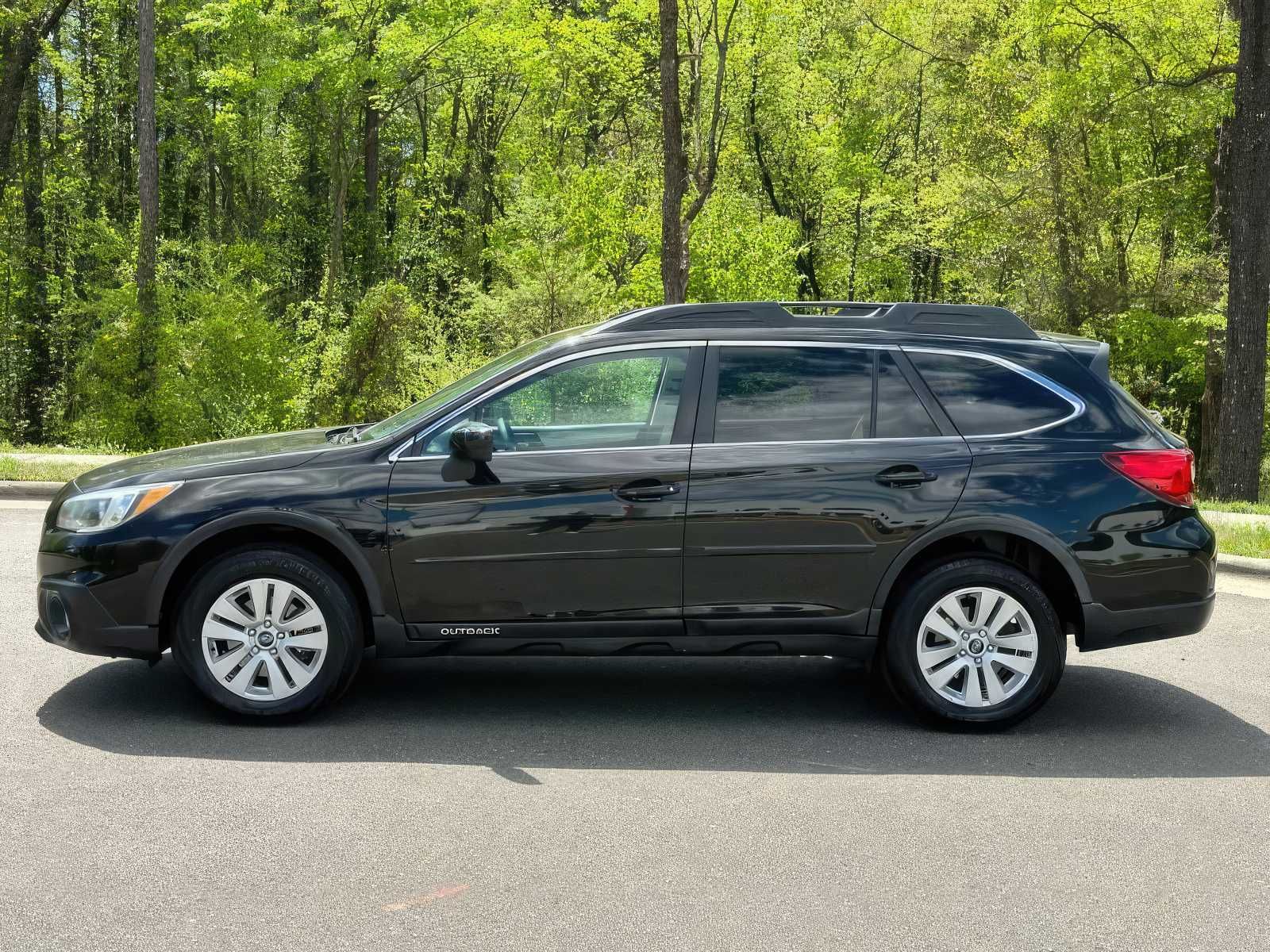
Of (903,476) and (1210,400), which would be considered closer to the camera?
(903,476)

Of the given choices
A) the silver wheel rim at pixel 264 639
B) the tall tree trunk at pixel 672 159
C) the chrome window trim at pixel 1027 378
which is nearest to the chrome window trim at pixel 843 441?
the chrome window trim at pixel 1027 378

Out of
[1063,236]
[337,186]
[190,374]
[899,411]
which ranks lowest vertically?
[190,374]

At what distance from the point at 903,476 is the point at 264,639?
2.87m

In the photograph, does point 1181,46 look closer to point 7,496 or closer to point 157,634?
point 7,496

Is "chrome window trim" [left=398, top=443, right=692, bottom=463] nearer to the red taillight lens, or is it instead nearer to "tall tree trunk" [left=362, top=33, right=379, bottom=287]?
the red taillight lens

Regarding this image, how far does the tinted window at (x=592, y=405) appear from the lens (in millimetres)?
5938

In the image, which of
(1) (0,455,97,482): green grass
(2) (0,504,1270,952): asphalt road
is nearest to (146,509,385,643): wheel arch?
(2) (0,504,1270,952): asphalt road

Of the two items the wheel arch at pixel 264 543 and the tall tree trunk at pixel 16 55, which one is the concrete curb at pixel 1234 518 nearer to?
the wheel arch at pixel 264 543

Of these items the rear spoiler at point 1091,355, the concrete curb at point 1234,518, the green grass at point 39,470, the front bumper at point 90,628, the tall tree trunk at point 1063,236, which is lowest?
the concrete curb at point 1234,518

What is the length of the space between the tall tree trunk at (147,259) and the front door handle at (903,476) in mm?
23957

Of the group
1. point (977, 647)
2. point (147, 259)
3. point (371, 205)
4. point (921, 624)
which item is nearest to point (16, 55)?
point (147, 259)

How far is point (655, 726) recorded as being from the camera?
5965 mm

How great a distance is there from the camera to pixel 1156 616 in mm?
5977

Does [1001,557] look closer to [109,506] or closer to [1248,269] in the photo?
[109,506]
